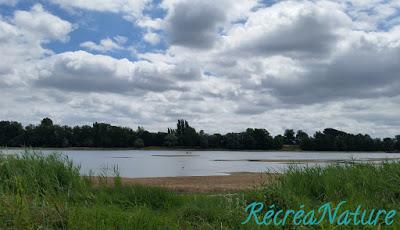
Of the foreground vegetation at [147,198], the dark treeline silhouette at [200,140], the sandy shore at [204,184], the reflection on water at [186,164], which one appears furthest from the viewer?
the dark treeline silhouette at [200,140]

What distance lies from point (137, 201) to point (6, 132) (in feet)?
273

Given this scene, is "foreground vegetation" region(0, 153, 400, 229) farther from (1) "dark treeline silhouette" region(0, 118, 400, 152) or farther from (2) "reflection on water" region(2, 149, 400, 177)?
(1) "dark treeline silhouette" region(0, 118, 400, 152)

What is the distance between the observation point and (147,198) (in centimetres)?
995

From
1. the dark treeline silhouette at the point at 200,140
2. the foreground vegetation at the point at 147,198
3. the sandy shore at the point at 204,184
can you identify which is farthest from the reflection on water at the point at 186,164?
the dark treeline silhouette at the point at 200,140

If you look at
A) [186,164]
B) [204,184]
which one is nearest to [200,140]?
[186,164]

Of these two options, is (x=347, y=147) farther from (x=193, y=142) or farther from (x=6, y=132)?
(x=6, y=132)

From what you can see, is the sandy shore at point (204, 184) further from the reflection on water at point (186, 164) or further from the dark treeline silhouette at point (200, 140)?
the dark treeline silhouette at point (200, 140)

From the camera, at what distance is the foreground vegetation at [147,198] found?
273 inches

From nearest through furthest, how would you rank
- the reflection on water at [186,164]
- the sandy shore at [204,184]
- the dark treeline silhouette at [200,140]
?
the sandy shore at [204,184], the reflection on water at [186,164], the dark treeline silhouette at [200,140]

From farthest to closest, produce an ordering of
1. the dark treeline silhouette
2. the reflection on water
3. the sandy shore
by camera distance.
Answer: the dark treeline silhouette < the reflection on water < the sandy shore

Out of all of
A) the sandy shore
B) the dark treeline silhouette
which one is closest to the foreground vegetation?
the sandy shore

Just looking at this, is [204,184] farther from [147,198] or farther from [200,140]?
[200,140]

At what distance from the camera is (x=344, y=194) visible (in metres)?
9.62

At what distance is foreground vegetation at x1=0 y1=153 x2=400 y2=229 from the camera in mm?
6941
